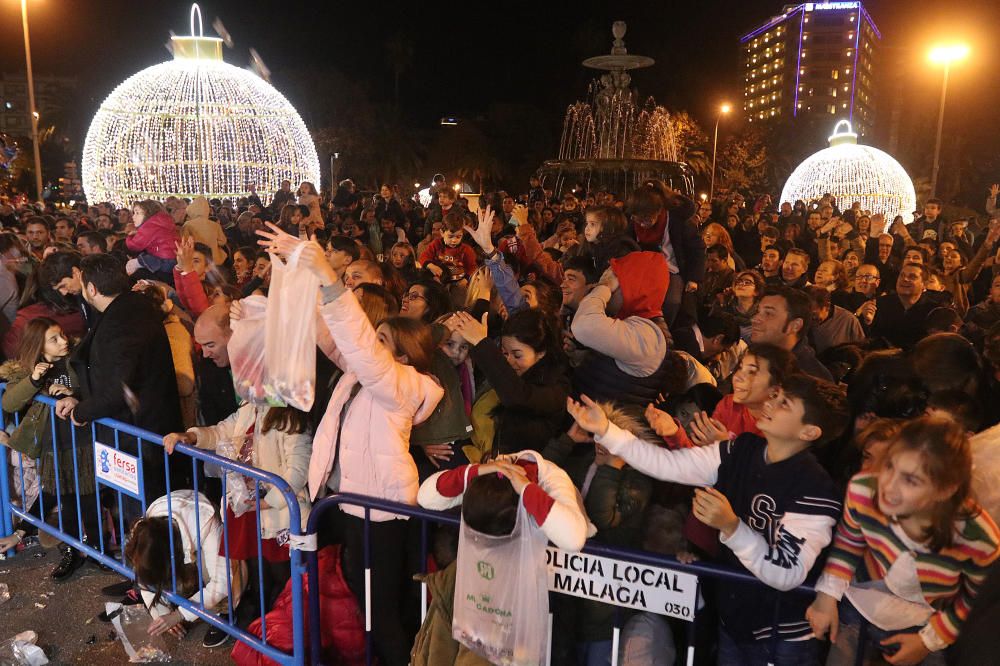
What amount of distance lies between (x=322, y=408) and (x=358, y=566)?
0.81 m

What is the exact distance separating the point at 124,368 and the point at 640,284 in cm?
295

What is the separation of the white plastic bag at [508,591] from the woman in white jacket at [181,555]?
5.54 ft

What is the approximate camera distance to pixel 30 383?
4.64 metres

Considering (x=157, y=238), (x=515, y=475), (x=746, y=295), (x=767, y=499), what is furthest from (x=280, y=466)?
(x=157, y=238)

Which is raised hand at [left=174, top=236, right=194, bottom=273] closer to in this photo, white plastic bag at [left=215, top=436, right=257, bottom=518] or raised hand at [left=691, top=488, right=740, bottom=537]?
white plastic bag at [left=215, top=436, right=257, bottom=518]

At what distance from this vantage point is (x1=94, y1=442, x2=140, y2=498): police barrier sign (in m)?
4.12

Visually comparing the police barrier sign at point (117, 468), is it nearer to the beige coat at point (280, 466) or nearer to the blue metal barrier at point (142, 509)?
the blue metal barrier at point (142, 509)

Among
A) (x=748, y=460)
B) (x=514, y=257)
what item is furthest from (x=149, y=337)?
(x=514, y=257)

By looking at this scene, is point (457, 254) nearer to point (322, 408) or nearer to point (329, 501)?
point (322, 408)

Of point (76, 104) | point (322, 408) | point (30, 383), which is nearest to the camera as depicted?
point (322, 408)

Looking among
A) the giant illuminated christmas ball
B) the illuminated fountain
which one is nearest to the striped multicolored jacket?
the illuminated fountain

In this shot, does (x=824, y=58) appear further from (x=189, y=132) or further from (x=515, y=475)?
(x=515, y=475)

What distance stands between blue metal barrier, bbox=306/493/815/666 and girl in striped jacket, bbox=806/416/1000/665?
0.58 ft

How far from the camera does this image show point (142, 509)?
4.26 metres
